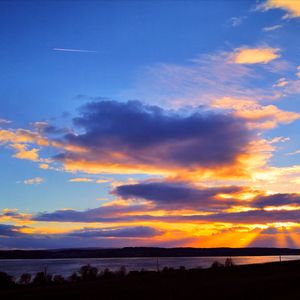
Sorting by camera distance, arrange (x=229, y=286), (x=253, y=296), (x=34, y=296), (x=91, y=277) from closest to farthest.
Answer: (x=253, y=296), (x=34, y=296), (x=229, y=286), (x=91, y=277)

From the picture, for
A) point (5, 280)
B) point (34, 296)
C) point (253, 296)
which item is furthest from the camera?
point (5, 280)

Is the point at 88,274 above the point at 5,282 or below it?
above

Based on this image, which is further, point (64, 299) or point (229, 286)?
point (229, 286)

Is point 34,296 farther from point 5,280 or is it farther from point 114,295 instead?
point 5,280

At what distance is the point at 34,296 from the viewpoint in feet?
88.8

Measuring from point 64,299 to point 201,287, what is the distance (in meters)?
8.53

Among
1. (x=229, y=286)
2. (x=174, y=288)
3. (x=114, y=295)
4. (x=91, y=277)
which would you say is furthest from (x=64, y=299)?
(x=91, y=277)

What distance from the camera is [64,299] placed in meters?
25.3

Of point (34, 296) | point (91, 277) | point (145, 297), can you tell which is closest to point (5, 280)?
point (91, 277)

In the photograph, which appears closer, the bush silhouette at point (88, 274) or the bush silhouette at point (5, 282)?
the bush silhouette at point (5, 282)

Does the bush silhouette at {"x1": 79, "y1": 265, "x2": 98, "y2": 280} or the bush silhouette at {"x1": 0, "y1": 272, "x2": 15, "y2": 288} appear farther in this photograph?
the bush silhouette at {"x1": 79, "y1": 265, "x2": 98, "y2": 280}

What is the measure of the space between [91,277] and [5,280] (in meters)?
9.22

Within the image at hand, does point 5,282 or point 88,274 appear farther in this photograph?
point 88,274

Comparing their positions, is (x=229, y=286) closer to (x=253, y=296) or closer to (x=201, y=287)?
(x=201, y=287)
